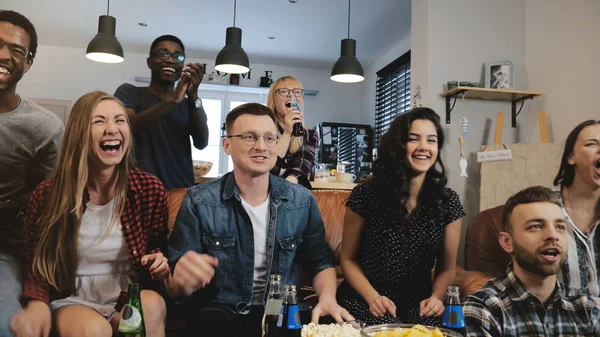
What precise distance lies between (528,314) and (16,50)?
192 cm

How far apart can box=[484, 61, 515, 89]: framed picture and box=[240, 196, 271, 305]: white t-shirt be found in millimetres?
2328

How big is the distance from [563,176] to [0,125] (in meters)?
2.17

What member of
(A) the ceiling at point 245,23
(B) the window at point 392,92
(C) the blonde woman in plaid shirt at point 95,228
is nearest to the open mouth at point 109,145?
(C) the blonde woman in plaid shirt at point 95,228

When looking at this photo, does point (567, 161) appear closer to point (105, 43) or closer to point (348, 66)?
point (348, 66)

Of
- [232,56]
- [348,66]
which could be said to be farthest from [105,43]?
[348,66]

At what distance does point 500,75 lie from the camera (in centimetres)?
341

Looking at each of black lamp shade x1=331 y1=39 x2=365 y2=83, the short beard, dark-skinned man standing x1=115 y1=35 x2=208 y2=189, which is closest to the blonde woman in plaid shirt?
dark-skinned man standing x1=115 y1=35 x2=208 y2=189

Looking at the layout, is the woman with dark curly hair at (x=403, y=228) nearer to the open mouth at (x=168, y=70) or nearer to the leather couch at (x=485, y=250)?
the leather couch at (x=485, y=250)

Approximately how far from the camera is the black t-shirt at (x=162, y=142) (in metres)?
2.39

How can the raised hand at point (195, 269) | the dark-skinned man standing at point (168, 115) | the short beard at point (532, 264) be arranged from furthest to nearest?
the dark-skinned man standing at point (168, 115) → the short beard at point (532, 264) → the raised hand at point (195, 269)

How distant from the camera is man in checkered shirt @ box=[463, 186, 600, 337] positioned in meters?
1.46

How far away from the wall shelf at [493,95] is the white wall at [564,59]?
0.43 feet

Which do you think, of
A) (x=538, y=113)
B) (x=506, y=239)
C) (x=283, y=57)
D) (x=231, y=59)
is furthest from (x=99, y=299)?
(x=283, y=57)

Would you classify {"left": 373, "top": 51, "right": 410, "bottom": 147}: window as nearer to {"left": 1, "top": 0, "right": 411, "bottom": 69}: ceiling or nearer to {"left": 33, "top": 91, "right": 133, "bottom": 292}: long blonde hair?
{"left": 1, "top": 0, "right": 411, "bottom": 69}: ceiling
